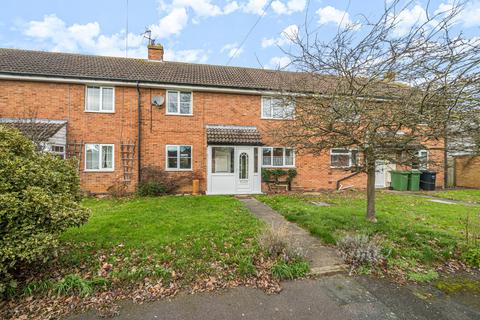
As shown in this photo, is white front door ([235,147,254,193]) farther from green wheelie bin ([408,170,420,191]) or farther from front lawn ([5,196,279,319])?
green wheelie bin ([408,170,420,191])

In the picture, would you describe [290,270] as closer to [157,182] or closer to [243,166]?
[243,166]

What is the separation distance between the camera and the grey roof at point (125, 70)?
36.7 feet

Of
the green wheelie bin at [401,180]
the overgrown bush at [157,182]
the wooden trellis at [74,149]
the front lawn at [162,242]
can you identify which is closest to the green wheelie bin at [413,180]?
the green wheelie bin at [401,180]

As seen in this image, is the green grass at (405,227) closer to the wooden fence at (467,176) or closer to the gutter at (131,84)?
the gutter at (131,84)

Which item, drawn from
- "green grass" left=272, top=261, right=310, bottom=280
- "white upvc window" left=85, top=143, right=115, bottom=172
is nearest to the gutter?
"white upvc window" left=85, top=143, right=115, bottom=172

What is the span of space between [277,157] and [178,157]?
5354 millimetres

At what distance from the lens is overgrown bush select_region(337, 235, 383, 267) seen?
4.23 meters

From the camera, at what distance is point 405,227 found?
6055 millimetres

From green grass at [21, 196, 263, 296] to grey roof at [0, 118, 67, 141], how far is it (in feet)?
16.7

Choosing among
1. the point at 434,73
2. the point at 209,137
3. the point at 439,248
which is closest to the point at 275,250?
the point at 439,248

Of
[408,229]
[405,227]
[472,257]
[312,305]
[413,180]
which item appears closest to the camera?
[312,305]

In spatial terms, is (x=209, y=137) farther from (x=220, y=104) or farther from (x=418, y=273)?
(x=418, y=273)

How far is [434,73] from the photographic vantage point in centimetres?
381

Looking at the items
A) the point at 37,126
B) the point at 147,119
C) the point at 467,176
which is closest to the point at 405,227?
the point at 147,119
